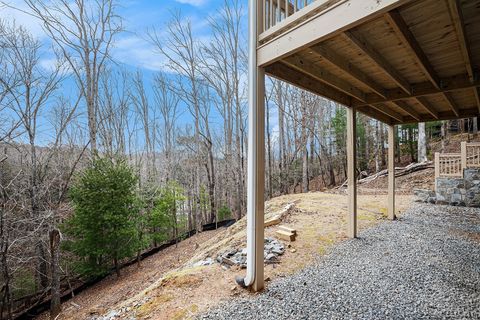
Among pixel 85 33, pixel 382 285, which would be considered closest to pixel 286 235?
pixel 382 285

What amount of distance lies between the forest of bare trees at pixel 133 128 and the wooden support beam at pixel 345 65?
19.6 ft

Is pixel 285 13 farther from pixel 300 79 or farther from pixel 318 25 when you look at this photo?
pixel 300 79

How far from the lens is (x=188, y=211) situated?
1290 cm

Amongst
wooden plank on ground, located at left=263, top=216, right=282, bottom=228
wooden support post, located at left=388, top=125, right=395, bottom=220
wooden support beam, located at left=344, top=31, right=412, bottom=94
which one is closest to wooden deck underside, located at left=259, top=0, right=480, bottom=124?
wooden support beam, located at left=344, top=31, right=412, bottom=94

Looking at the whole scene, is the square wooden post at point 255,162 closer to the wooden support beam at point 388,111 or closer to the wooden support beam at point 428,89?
the wooden support beam at point 428,89

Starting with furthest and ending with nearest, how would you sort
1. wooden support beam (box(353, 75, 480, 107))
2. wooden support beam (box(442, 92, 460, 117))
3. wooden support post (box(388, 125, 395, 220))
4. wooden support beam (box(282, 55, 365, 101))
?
wooden support post (box(388, 125, 395, 220))
wooden support beam (box(442, 92, 460, 117))
wooden support beam (box(353, 75, 480, 107))
wooden support beam (box(282, 55, 365, 101))

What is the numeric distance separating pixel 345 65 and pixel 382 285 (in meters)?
2.61

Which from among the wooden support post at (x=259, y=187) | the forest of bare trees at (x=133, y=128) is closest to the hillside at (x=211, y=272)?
the wooden support post at (x=259, y=187)

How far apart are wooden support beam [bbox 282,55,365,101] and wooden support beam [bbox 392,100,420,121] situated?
1285 millimetres

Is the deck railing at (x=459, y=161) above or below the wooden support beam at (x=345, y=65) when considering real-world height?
below

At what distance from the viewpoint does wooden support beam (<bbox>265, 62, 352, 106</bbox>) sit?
105 inches

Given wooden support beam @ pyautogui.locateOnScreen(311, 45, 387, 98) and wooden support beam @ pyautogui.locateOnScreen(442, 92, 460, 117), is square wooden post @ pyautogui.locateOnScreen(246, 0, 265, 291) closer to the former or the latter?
wooden support beam @ pyautogui.locateOnScreen(311, 45, 387, 98)

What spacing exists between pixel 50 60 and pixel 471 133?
61.3 ft

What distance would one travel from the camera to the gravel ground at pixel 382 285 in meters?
2.20
